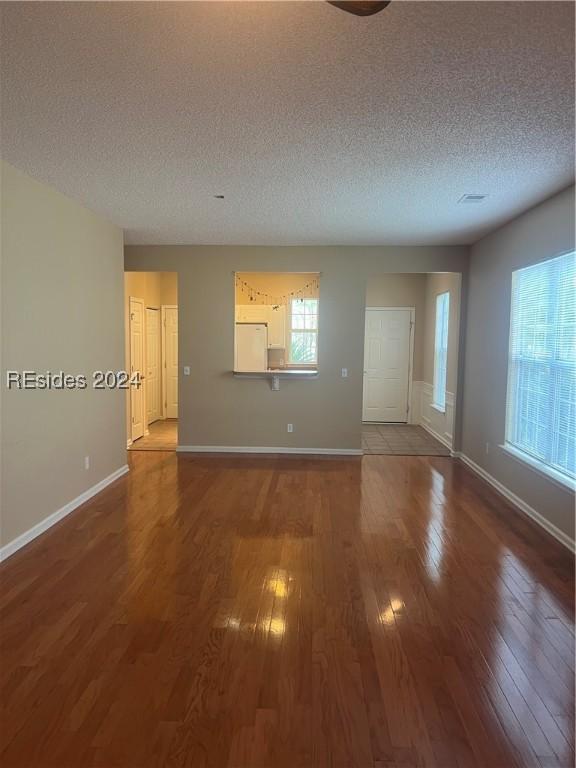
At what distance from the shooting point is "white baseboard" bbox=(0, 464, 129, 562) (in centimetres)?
332

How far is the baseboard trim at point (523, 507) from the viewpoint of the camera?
358cm

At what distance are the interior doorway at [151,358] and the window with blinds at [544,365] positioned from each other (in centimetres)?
445

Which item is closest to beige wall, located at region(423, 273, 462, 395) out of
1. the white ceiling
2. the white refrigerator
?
the white ceiling

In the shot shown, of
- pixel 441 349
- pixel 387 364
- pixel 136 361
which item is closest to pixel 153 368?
pixel 136 361

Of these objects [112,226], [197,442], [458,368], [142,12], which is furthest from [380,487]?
[142,12]

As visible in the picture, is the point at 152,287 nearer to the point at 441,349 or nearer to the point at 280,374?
the point at 280,374

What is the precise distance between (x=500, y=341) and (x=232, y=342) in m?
3.25

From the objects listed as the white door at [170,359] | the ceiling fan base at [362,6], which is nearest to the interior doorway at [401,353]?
the white door at [170,359]

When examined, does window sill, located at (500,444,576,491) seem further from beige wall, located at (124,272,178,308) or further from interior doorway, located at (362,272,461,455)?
beige wall, located at (124,272,178,308)

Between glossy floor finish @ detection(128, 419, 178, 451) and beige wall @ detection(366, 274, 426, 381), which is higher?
beige wall @ detection(366, 274, 426, 381)

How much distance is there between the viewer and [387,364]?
28.6ft

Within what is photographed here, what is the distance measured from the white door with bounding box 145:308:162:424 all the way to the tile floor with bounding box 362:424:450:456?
3.68 meters

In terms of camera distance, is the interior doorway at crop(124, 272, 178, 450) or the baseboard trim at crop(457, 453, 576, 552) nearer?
the baseboard trim at crop(457, 453, 576, 552)

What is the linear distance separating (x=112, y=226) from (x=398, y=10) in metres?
4.02
